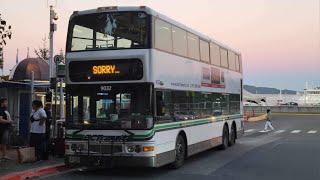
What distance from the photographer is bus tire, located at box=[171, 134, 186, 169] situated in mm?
12859

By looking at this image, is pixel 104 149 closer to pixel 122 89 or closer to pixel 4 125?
pixel 122 89

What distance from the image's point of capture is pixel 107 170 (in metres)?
12.8

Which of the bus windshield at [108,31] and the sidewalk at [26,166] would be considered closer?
the sidewalk at [26,166]

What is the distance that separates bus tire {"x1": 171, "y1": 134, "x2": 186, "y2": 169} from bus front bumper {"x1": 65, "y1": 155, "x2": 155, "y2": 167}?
5.81 ft

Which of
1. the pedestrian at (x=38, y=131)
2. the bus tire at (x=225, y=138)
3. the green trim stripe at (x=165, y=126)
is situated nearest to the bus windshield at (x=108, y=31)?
the green trim stripe at (x=165, y=126)

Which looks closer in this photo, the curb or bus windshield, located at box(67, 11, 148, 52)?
the curb

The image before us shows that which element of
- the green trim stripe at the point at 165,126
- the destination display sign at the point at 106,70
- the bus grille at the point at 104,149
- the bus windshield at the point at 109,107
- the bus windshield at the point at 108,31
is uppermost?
the bus windshield at the point at 108,31

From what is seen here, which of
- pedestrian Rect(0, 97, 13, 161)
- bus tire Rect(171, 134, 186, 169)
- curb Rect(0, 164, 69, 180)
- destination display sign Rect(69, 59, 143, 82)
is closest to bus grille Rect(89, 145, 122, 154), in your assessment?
curb Rect(0, 164, 69, 180)

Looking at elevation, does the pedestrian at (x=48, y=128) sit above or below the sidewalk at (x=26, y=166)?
above

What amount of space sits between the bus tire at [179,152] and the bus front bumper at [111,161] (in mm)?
1771

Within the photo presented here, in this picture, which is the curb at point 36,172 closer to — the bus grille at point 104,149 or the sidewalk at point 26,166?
the sidewalk at point 26,166

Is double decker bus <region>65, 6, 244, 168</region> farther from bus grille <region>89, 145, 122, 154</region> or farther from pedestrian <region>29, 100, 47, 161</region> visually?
pedestrian <region>29, 100, 47, 161</region>

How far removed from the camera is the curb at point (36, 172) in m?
10.6

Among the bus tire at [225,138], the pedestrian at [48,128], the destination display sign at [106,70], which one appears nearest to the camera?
the destination display sign at [106,70]
